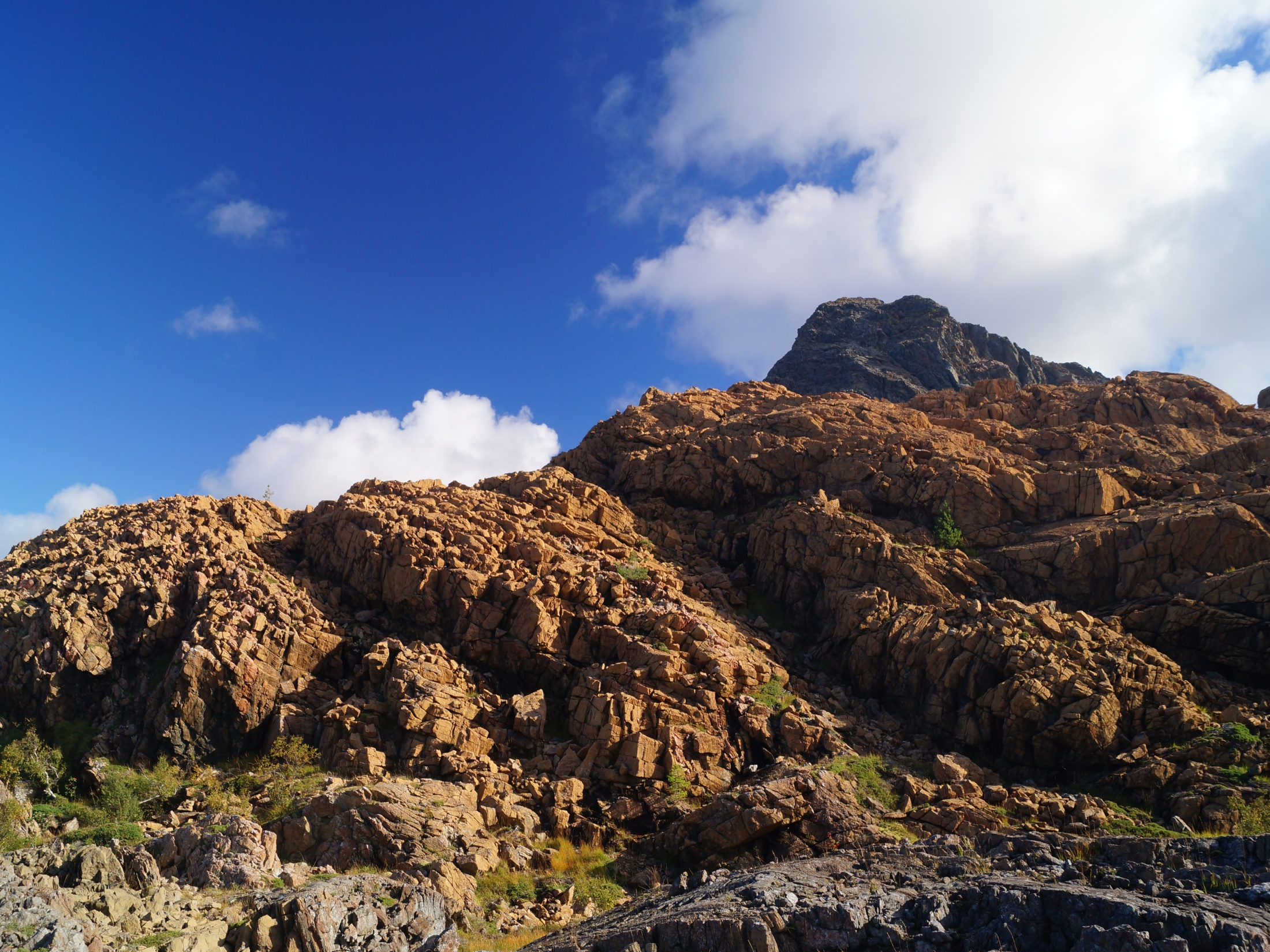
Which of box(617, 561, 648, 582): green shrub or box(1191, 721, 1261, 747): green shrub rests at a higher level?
box(617, 561, 648, 582): green shrub

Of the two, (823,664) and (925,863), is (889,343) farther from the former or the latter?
(925,863)

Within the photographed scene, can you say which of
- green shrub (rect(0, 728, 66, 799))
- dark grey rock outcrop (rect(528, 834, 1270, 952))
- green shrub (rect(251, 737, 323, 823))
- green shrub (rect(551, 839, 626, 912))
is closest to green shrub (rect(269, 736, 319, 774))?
green shrub (rect(251, 737, 323, 823))

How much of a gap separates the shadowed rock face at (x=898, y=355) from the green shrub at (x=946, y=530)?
39.1 m

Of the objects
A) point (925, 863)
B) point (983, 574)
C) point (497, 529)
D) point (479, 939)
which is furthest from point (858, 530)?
point (479, 939)

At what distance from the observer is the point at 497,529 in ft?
143

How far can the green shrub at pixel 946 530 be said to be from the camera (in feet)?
142

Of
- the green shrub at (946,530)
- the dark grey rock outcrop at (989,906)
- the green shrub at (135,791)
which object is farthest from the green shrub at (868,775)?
the green shrub at (135,791)

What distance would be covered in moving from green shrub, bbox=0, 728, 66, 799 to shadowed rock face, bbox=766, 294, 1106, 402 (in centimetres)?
7306

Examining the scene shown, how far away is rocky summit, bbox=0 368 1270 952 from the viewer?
1681 cm

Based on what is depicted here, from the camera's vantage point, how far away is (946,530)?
4366cm

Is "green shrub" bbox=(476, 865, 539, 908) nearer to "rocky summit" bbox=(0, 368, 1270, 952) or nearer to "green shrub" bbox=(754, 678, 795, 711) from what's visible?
"rocky summit" bbox=(0, 368, 1270, 952)

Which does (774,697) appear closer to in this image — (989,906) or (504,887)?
(504,887)

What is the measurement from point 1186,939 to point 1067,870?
174 inches

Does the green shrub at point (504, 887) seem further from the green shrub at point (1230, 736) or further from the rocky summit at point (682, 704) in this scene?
the green shrub at point (1230, 736)
